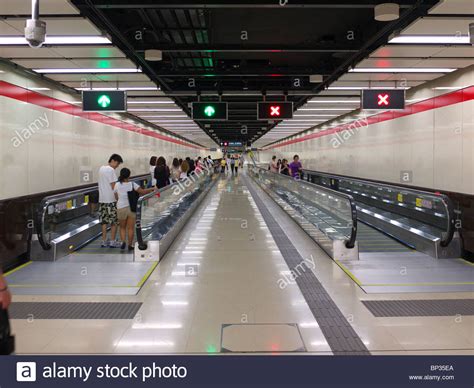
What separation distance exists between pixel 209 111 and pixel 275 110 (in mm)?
2014

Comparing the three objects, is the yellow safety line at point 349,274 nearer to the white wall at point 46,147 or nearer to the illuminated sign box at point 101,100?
the white wall at point 46,147

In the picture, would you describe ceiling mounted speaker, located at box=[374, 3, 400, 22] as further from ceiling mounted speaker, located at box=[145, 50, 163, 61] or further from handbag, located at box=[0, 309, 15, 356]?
handbag, located at box=[0, 309, 15, 356]

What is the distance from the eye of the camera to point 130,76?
1116 centimetres

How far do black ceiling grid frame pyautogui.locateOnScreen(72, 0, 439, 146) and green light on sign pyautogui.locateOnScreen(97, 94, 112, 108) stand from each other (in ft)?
4.12

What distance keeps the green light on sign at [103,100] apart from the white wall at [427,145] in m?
8.56

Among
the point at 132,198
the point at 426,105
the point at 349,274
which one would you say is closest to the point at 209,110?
the point at 132,198

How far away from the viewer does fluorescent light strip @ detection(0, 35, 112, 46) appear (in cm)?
751

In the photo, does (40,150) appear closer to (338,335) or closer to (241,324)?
(241,324)

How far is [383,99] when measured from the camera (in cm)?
1139

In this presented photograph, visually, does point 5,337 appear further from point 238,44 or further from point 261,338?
point 238,44

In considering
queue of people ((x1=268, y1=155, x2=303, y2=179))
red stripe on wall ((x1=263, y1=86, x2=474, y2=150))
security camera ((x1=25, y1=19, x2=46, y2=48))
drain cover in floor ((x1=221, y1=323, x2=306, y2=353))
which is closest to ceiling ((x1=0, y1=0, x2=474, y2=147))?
red stripe on wall ((x1=263, y1=86, x2=474, y2=150))

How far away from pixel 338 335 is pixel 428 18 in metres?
5.10

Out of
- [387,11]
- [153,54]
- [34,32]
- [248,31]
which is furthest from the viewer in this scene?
[248,31]
